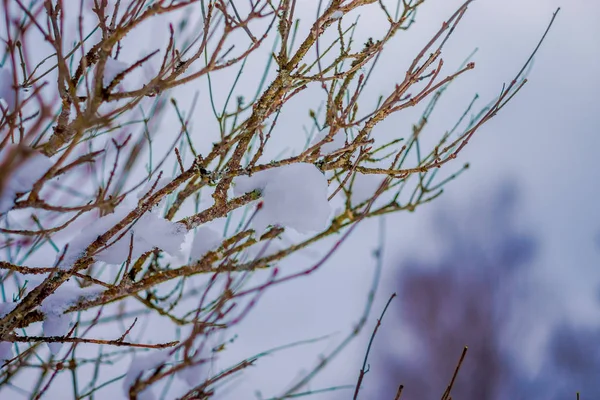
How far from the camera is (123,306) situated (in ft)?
5.79

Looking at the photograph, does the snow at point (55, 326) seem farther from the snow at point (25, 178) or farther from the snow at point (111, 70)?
the snow at point (111, 70)

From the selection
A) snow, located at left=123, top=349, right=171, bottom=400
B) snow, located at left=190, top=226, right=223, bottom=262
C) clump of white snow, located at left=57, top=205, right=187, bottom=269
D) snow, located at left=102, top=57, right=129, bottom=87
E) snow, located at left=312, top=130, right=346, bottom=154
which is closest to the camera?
snow, located at left=123, top=349, right=171, bottom=400

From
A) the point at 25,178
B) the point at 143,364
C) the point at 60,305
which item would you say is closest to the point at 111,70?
the point at 25,178

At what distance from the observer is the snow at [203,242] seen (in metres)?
1.38

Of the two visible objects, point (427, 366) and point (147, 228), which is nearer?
point (147, 228)

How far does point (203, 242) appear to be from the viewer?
1.42 m

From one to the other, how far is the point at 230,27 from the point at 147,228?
74 centimetres

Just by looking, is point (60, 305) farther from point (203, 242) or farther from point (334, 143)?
point (334, 143)

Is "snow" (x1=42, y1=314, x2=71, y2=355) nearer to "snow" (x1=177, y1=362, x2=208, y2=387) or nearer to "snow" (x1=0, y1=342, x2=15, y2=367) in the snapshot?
"snow" (x1=0, y1=342, x2=15, y2=367)

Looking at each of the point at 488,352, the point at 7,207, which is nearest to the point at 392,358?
the point at 488,352

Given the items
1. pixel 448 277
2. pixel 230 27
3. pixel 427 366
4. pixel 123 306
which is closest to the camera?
pixel 230 27

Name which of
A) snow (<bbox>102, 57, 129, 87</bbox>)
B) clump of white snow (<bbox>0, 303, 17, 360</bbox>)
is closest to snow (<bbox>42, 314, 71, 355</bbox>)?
clump of white snow (<bbox>0, 303, 17, 360</bbox>)

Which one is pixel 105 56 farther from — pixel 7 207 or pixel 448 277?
Answer: pixel 448 277

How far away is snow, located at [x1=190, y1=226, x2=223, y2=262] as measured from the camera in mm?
1382
